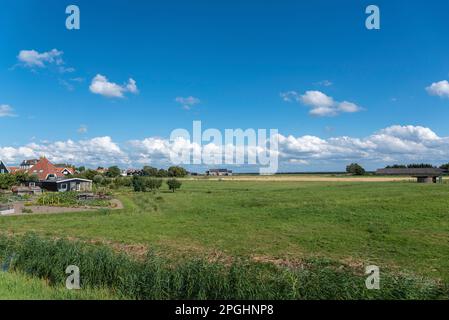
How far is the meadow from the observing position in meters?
16.4

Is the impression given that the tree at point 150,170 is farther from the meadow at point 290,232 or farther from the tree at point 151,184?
the meadow at point 290,232

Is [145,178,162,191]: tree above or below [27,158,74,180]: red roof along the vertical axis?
below

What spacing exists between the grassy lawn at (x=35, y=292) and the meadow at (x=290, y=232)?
5.65m

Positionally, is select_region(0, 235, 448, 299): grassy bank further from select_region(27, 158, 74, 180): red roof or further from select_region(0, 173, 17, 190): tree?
select_region(27, 158, 74, 180): red roof

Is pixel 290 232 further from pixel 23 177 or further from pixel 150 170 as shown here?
pixel 150 170

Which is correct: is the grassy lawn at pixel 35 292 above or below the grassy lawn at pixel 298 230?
above

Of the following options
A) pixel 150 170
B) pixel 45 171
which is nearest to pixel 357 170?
pixel 150 170

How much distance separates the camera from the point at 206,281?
449 inches

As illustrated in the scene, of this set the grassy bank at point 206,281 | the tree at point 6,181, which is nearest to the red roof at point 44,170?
the tree at point 6,181

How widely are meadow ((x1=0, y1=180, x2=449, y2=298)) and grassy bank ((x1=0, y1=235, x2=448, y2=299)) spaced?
7.74 ft

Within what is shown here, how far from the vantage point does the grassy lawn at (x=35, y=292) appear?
10.0 metres

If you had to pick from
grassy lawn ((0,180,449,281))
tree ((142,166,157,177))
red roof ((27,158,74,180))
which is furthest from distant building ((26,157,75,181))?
tree ((142,166,157,177))

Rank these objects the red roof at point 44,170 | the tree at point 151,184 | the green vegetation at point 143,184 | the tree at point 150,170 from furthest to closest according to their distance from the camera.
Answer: the tree at point 150,170, the red roof at point 44,170, the tree at point 151,184, the green vegetation at point 143,184

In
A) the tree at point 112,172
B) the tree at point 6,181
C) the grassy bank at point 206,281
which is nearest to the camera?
the grassy bank at point 206,281
